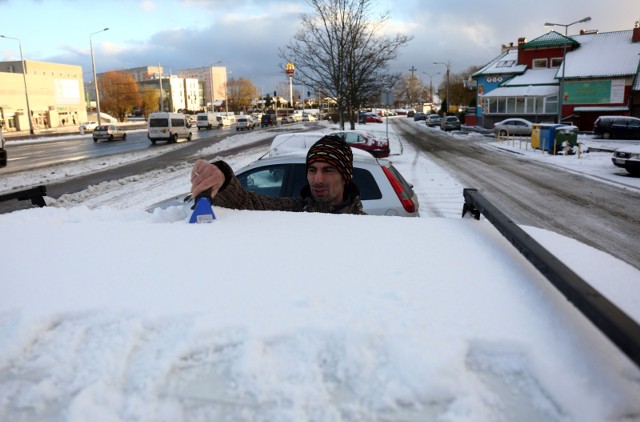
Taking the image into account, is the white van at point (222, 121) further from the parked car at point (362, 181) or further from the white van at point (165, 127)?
the parked car at point (362, 181)

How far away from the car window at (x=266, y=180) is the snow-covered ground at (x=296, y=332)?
3.89 metres

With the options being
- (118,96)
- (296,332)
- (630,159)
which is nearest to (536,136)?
(630,159)

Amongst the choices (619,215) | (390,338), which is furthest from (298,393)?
(619,215)

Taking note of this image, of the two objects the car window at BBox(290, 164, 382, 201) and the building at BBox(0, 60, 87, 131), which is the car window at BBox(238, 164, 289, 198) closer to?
the car window at BBox(290, 164, 382, 201)

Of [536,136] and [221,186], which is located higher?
[221,186]

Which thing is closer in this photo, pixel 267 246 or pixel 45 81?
pixel 267 246

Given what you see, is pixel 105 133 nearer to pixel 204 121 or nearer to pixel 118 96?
pixel 204 121

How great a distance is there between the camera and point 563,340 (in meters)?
1.26

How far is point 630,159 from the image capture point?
16484mm

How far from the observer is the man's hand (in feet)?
8.56

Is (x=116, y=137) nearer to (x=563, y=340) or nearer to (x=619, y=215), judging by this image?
(x=619, y=215)

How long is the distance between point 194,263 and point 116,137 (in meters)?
42.4

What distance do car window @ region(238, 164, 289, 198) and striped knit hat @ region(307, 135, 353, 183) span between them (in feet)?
8.06

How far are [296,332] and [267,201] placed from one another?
215cm
